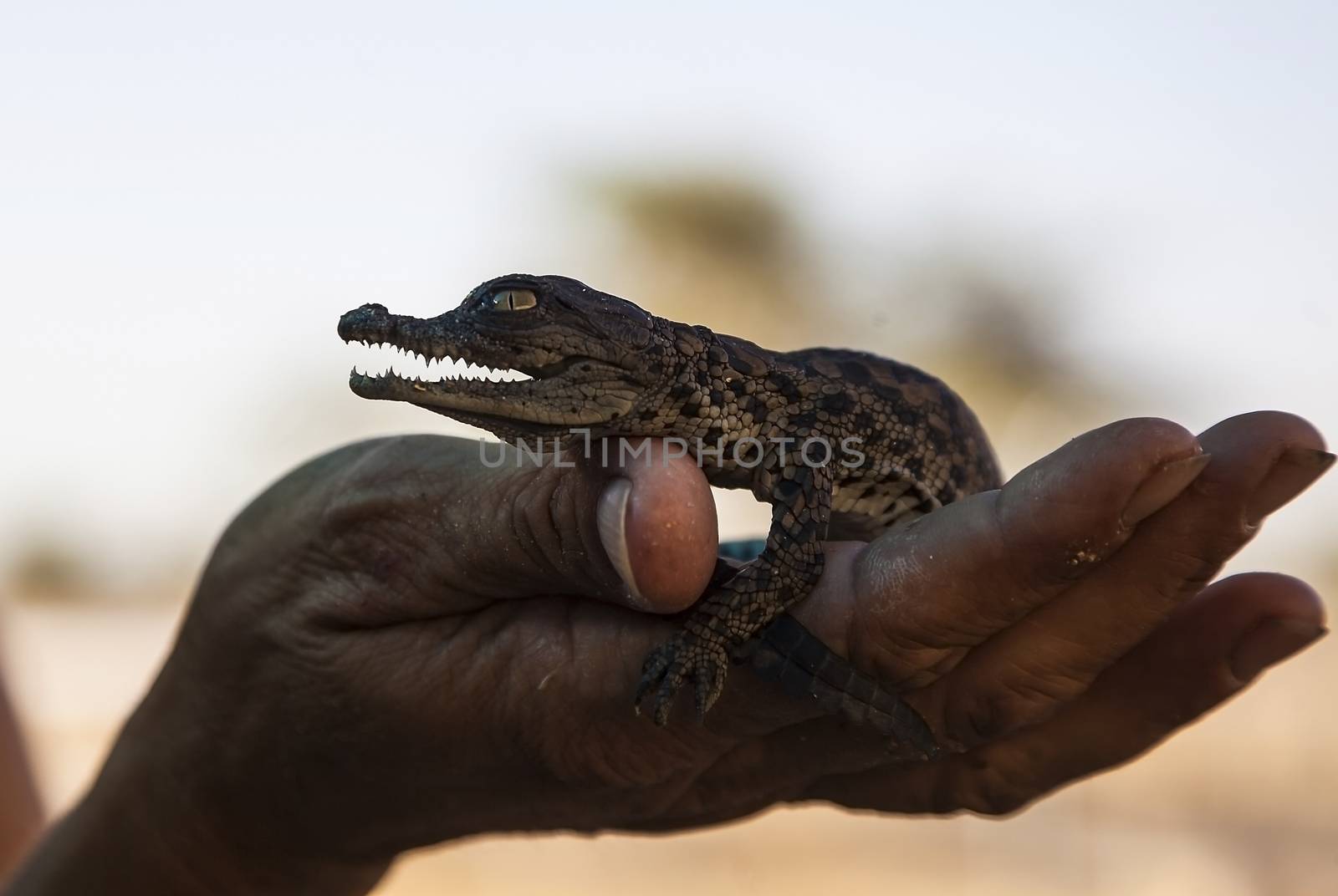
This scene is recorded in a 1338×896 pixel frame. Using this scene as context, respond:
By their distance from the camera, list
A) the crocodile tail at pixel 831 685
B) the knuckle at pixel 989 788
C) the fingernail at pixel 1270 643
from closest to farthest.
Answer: the crocodile tail at pixel 831 685, the fingernail at pixel 1270 643, the knuckle at pixel 989 788

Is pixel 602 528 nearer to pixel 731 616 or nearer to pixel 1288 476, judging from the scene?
pixel 731 616

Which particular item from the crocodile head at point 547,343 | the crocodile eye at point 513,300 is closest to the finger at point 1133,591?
the crocodile head at point 547,343

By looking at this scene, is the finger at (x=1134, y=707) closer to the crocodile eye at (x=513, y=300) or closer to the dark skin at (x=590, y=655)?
the dark skin at (x=590, y=655)

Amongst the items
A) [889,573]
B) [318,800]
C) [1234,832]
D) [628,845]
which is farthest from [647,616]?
[1234,832]

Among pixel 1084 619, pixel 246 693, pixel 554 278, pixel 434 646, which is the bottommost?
pixel 246 693

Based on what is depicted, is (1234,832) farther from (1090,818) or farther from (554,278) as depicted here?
(554,278)

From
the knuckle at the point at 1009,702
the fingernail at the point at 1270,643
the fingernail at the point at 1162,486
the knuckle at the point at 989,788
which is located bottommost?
the knuckle at the point at 989,788

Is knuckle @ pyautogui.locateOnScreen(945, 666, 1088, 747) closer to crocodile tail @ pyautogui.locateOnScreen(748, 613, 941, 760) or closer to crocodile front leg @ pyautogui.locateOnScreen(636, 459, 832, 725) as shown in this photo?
crocodile tail @ pyautogui.locateOnScreen(748, 613, 941, 760)

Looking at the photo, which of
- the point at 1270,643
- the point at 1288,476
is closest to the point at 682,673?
the point at 1288,476

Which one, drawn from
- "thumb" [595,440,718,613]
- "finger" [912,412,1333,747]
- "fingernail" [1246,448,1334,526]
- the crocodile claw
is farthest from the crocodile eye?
"fingernail" [1246,448,1334,526]
